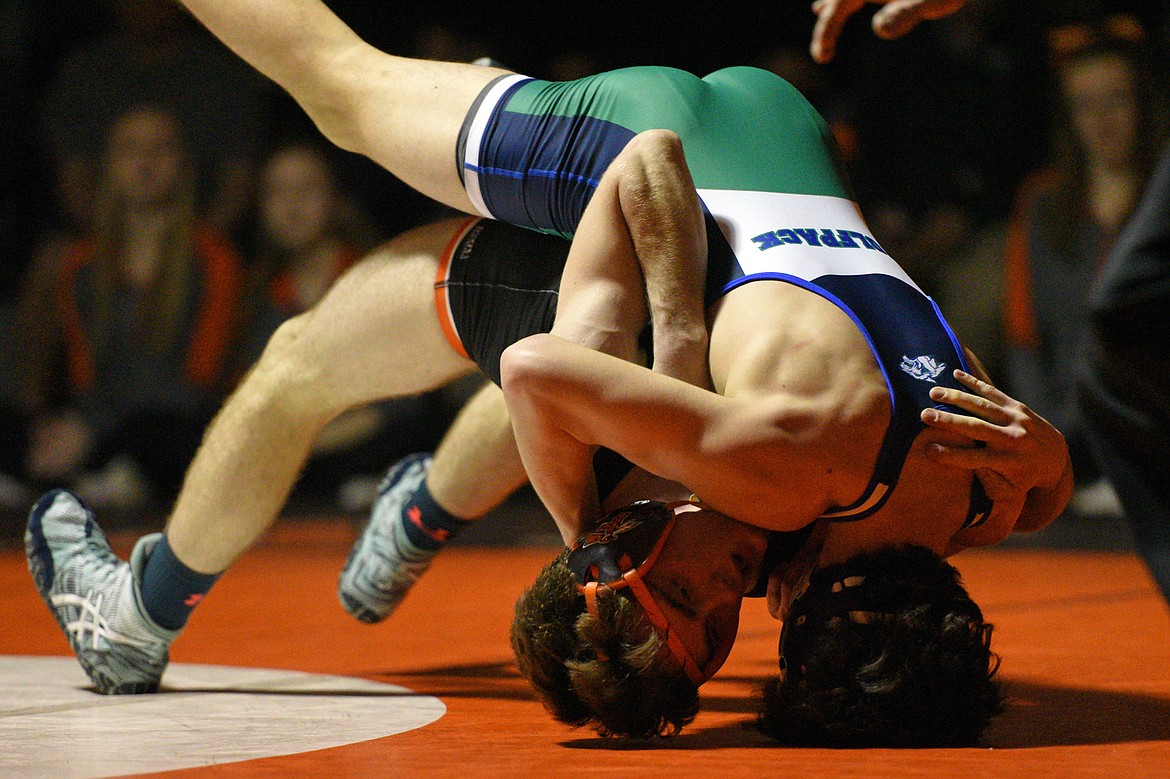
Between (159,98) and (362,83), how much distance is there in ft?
11.6

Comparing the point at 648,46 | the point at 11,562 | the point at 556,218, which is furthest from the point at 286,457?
the point at 648,46

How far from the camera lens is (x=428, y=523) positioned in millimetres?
2314

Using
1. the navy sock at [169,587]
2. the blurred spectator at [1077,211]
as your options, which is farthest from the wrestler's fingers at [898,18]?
the blurred spectator at [1077,211]

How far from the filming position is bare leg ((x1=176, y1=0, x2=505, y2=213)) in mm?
1981

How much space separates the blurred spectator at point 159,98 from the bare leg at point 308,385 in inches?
129

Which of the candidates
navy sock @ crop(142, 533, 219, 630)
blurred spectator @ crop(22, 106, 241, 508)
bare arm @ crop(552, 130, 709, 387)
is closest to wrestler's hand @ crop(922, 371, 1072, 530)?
bare arm @ crop(552, 130, 709, 387)

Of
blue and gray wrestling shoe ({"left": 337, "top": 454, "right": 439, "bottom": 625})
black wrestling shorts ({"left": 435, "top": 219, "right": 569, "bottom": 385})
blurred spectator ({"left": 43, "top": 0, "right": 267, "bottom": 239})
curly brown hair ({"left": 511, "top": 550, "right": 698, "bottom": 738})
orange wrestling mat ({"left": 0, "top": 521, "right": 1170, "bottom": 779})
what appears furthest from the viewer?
blurred spectator ({"left": 43, "top": 0, "right": 267, "bottom": 239})

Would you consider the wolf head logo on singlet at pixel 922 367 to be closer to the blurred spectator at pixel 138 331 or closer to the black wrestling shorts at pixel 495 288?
the black wrestling shorts at pixel 495 288

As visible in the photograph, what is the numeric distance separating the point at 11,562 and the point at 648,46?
3173mm

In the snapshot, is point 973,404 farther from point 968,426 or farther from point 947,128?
point 947,128

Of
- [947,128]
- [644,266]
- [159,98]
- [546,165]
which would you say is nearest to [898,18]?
[546,165]

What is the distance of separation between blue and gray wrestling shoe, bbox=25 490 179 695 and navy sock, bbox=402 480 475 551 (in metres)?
0.40

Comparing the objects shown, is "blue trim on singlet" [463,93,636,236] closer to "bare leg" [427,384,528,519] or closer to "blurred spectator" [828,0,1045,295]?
"bare leg" [427,384,528,519]

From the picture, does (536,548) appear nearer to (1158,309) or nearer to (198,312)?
(198,312)
